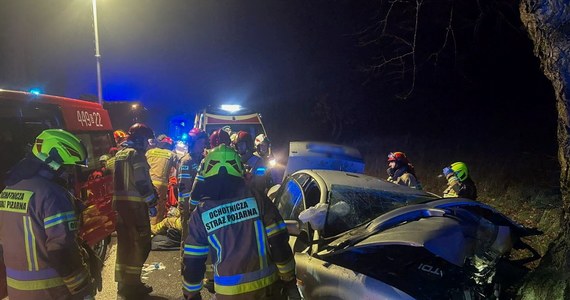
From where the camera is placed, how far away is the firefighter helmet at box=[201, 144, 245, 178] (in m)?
2.63

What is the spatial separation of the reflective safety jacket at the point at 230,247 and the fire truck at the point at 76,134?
5.07 feet

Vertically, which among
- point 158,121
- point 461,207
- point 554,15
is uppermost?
point 554,15

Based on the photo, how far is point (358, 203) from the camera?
11.7 ft

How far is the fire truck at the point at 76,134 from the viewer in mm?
3951

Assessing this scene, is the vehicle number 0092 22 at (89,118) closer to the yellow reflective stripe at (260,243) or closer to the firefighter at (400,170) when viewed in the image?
the yellow reflective stripe at (260,243)

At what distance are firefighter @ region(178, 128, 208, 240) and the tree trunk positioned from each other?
3.55 meters

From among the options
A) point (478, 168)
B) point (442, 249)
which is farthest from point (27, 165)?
point (478, 168)

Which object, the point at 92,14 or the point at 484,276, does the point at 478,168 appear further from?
the point at 92,14

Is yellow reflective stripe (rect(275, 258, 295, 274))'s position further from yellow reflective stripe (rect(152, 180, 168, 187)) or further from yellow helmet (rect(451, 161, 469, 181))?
yellow reflective stripe (rect(152, 180, 168, 187))

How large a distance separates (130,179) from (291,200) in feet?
5.77

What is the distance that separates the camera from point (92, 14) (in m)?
14.1

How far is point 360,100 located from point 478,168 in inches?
419

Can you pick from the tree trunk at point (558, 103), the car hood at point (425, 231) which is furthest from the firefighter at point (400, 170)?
the tree trunk at point (558, 103)

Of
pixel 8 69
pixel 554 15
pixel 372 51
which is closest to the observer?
pixel 554 15
